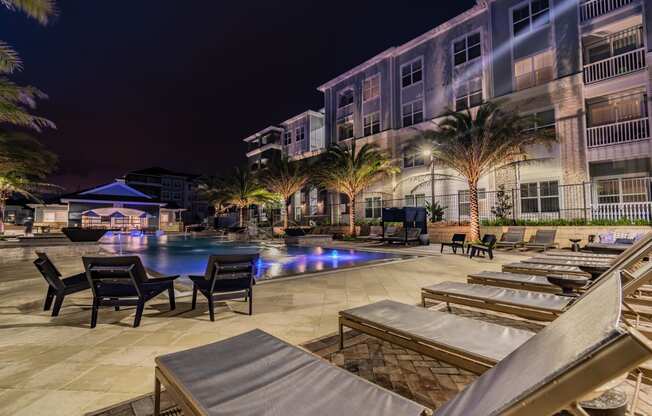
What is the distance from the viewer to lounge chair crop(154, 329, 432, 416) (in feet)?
5.22

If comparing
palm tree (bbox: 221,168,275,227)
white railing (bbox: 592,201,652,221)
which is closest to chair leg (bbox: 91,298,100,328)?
white railing (bbox: 592,201,652,221)

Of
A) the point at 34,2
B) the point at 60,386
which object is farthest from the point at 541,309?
the point at 34,2

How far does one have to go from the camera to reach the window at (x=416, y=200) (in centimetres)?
2270

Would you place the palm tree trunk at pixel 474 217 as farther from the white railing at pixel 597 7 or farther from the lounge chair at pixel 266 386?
the lounge chair at pixel 266 386

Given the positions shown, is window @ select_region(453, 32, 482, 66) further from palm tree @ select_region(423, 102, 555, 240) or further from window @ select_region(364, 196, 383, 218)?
window @ select_region(364, 196, 383, 218)

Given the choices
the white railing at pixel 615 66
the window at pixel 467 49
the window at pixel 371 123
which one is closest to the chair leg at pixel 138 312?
the white railing at pixel 615 66

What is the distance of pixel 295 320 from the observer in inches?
172

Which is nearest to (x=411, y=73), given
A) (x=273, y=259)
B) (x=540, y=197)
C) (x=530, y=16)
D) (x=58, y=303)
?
(x=530, y=16)

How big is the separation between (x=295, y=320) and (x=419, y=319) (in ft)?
6.57

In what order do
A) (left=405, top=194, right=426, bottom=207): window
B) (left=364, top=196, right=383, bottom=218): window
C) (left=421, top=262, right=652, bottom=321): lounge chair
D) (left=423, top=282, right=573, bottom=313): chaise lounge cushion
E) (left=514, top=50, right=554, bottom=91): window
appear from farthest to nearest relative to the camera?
(left=364, top=196, right=383, bottom=218): window < (left=405, top=194, right=426, bottom=207): window < (left=514, top=50, right=554, bottom=91): window < (left=423, top=282, right=573, bottom=313): chaise lounge cushion < (left=421, top=262, right=652, bottom=321): lounge chair

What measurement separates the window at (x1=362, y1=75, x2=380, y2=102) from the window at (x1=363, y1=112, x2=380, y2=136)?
1.68 m

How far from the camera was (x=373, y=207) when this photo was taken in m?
26.4

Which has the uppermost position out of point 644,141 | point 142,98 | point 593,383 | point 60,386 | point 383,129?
point 142,98

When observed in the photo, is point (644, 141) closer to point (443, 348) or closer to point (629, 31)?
point (629, 31)
